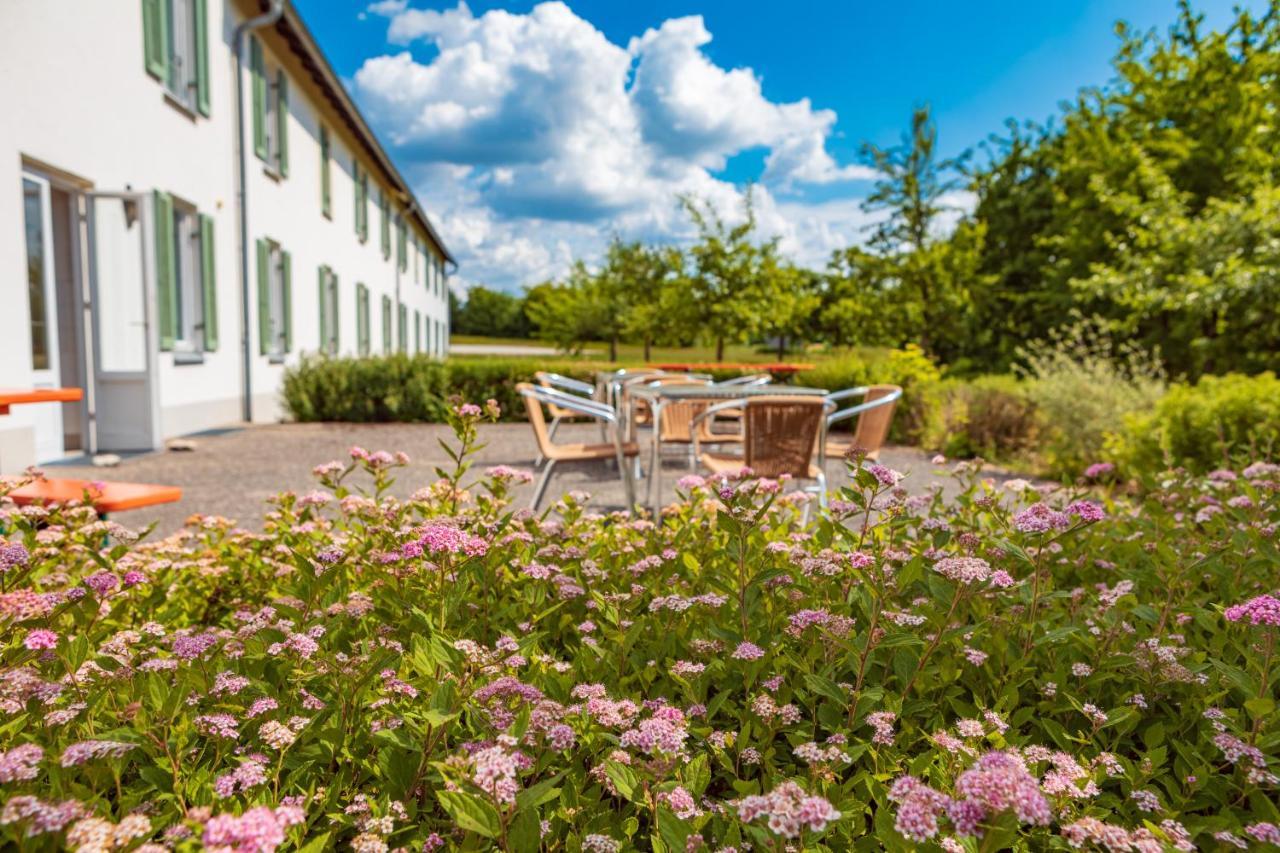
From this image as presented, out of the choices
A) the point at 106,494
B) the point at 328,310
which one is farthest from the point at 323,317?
the point at 106,494

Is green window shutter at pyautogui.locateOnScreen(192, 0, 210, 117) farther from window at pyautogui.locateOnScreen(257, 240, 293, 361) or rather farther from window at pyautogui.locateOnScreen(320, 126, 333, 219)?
window at pyautogui.locateOnScreen(320, 126, 333, 219)

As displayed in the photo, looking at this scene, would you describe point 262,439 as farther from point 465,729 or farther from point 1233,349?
point 1233,349

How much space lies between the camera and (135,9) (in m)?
8.59

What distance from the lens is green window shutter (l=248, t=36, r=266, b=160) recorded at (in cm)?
1210

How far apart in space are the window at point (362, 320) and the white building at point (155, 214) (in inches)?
110

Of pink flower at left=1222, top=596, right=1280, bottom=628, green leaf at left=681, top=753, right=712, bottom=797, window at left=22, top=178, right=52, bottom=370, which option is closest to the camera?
green leaf at left=681, top=753, right=712, bottom=797

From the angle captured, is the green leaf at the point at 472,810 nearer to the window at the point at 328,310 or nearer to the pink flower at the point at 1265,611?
the pink flower at the point at 1265,611

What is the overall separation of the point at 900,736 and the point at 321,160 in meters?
17.5

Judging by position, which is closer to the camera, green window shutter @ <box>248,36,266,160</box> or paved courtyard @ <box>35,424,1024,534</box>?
paved courtyard @ <box>35,424,1024,534</box>

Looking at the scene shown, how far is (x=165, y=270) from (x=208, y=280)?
4.73 feet

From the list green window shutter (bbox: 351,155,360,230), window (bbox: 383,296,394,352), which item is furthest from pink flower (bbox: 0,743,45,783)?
window (bbox: 383,296,394,352)

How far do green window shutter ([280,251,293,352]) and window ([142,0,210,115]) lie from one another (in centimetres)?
337

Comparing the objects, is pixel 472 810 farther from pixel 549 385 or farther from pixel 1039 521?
pixel 549 385

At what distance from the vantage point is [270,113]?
13.4m
